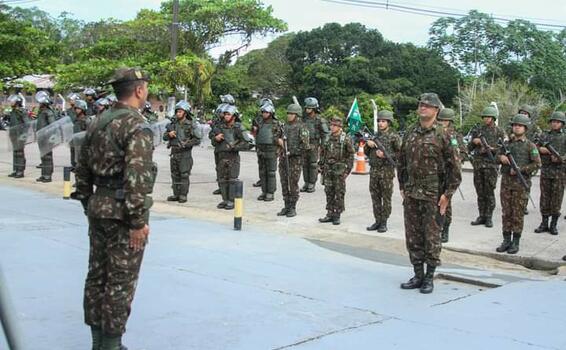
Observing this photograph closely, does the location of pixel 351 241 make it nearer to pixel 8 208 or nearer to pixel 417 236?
pixel 417 236

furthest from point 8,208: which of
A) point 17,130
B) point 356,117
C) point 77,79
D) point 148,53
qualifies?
point 148,53

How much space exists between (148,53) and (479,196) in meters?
21.1

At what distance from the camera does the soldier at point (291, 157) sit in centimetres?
1224

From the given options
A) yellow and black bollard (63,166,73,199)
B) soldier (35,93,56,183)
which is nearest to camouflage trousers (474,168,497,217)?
yellow and black bollard (63,166,73,199)

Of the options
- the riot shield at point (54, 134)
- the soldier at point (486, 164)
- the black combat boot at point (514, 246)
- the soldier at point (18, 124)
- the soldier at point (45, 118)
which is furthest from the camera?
the soldier at point (18, 124)

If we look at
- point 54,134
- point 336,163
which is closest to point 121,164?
point 336,163

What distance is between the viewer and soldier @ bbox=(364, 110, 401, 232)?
35.1 feet

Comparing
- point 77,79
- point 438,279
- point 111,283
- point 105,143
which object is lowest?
point 438,279

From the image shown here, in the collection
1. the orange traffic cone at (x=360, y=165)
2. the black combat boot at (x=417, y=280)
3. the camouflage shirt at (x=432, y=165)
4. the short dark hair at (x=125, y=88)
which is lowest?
the black combat boot at (x=417, y=280)

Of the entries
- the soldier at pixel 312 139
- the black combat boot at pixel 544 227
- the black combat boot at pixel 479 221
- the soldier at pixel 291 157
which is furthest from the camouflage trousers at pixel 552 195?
the soldier at pixel 312 139

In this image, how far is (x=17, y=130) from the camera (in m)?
16.4

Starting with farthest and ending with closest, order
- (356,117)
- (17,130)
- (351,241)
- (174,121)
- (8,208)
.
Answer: (356,117), (17,130), (174,121), (8,208), (351,241)

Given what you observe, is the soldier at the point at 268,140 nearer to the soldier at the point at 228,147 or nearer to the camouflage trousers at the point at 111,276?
the soldier at the point at 228,147

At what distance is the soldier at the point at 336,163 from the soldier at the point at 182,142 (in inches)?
118
